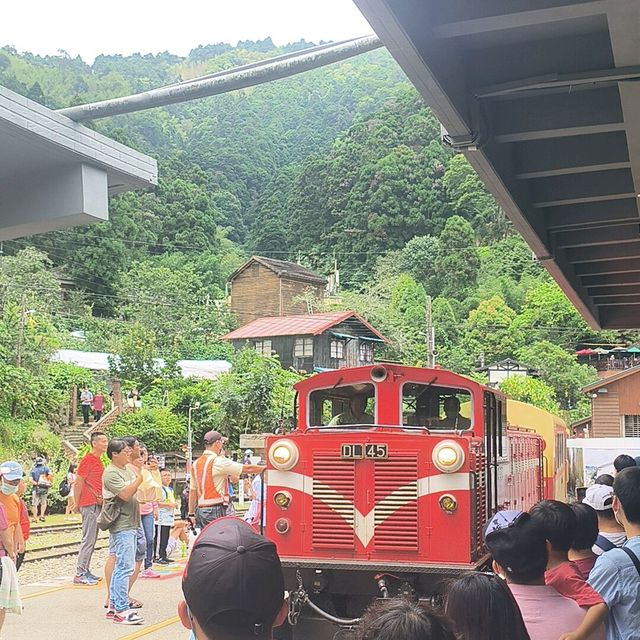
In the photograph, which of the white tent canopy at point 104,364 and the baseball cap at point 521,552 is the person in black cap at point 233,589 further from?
the white tent canopy at point 104,364

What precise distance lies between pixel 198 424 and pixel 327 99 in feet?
361

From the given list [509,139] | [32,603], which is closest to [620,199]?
[509,139]

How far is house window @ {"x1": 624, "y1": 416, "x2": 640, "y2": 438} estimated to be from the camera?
4147 centimetres

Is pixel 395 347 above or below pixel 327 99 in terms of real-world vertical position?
below

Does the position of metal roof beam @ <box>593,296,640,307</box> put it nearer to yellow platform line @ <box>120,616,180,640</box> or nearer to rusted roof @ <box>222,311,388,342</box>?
yellow platform line @ <box>120,616,180,640</box>

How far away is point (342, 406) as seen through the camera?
28.6 feet

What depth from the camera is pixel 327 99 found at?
141 meters

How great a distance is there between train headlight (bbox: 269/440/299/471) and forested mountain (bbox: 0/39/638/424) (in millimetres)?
38206

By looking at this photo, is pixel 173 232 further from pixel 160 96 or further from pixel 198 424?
pixel 160 96

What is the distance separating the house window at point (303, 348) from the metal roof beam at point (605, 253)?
4847 centimetres

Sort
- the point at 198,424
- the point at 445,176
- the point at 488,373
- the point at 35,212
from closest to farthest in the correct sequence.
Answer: the point at 35,212 → the point at 198,424 → the point at 488,373 → the point at 445,176

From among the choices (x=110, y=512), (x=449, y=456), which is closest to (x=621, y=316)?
(x=449, y=456)

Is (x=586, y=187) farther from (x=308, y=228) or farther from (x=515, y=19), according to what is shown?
(x=308, y=228)

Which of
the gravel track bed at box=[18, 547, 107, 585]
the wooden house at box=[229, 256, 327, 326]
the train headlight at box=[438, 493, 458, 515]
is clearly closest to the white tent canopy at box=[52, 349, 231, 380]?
the wooden house at box=[229, 256, 327, 326]
